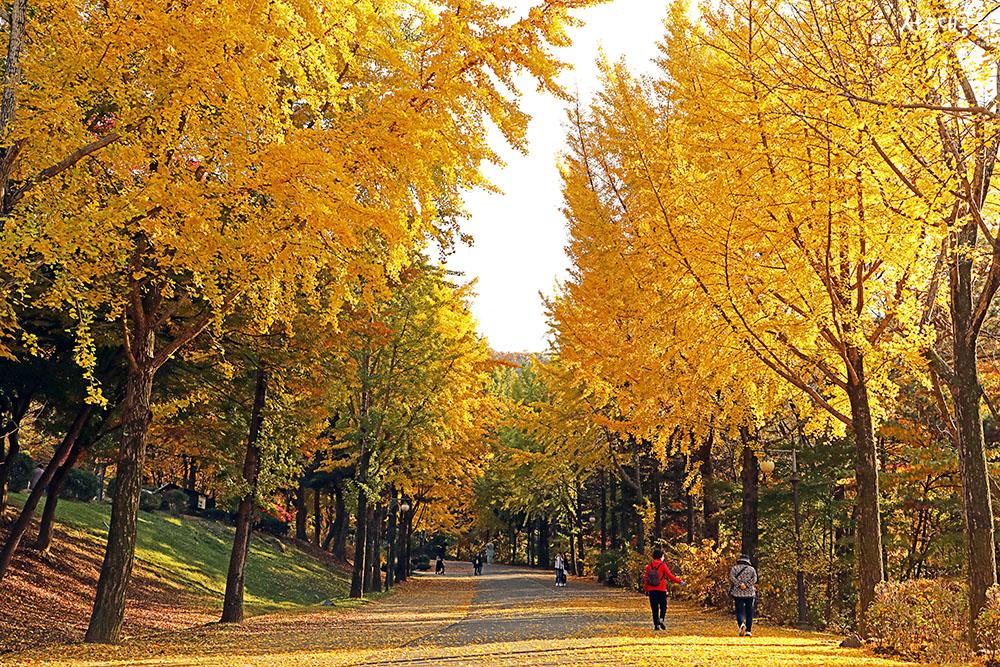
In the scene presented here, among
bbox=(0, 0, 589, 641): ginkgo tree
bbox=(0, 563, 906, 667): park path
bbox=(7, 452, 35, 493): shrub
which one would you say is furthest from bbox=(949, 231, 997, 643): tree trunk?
bbox=(7, 452, 35, 493): shrub

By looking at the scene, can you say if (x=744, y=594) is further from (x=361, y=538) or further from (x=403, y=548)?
(x=403, y=548)

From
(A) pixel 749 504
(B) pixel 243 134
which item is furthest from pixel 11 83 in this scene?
(A) pixel 749 504

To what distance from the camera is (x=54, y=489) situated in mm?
18266

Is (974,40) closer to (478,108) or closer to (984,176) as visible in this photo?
(984,176)

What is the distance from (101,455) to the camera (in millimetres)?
18453

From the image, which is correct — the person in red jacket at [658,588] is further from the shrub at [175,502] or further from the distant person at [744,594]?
the shrub at [175,502]

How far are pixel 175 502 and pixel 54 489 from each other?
687 inches

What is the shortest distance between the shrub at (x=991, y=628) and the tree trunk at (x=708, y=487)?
38.4 ft

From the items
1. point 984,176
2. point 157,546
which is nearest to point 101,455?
point 157,546

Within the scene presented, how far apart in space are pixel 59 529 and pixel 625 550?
1813cm

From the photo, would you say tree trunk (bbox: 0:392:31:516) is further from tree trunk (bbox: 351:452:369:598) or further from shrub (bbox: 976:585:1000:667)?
shrub (bbox: 976:585:1000:667)

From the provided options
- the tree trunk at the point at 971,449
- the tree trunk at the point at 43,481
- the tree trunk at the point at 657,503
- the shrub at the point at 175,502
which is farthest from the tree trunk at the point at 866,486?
the shrub at the point at 175,502

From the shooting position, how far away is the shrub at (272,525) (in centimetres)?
3876

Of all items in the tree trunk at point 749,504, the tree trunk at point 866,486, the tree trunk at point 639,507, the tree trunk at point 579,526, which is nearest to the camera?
the tree trunk at point 866,486
